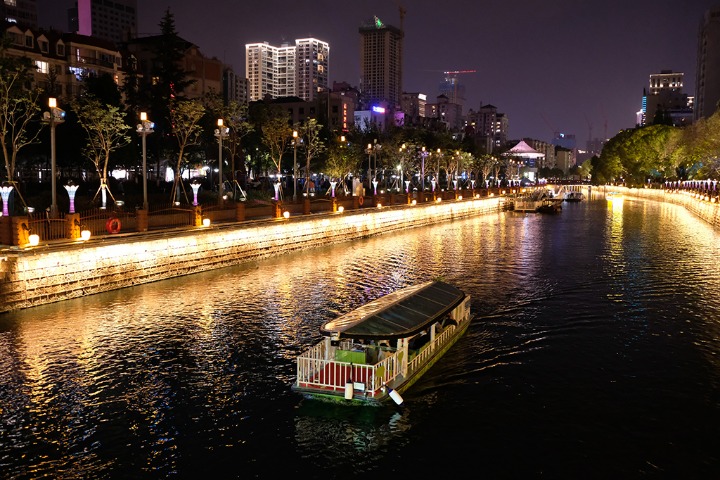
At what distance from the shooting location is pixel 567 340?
22.6m

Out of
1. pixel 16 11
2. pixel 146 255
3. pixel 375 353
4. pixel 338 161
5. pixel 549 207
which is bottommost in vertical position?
pixel 375 353

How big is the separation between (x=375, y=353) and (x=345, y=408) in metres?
1.90

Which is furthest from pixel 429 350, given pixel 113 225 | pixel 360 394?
pixel 113 225

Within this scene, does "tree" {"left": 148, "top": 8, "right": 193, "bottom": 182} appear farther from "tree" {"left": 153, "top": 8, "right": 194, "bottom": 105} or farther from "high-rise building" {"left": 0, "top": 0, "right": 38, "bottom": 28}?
"high-rise building" {"left": 0, "top": 0, "right": 38, "bottom": 28}

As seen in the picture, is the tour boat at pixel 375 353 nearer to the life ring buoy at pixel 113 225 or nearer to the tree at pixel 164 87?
the life ring buoy at pixel 113 225

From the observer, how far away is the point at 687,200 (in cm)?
9644

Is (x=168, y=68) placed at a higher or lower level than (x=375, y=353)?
higher

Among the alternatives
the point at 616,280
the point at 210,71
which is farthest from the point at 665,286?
the point at 210,71

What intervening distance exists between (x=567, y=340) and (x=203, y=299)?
622 inches

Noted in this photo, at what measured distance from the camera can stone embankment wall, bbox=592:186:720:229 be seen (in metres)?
67.9

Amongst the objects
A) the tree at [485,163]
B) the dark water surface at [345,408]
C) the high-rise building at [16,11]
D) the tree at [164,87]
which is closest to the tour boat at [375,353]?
the dark water surface at [345,408]

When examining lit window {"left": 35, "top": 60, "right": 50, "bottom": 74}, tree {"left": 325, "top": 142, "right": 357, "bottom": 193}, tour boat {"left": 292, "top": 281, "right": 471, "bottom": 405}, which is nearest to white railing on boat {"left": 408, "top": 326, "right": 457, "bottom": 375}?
tour boat {"left": 292, "top": 281, "right": 471, "bottom": 405}

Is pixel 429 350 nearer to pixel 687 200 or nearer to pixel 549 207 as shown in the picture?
pixel 549 207

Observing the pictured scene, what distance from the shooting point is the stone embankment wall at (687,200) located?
223 ft
